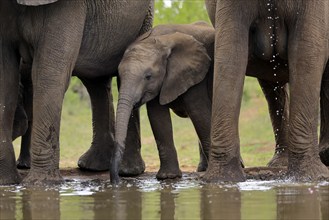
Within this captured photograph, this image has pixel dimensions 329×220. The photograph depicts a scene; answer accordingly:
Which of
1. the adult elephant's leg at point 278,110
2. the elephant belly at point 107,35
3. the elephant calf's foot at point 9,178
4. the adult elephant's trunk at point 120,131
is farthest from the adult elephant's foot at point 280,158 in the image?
the elephant calf's foot at point 9,178

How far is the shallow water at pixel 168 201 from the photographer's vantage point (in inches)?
235

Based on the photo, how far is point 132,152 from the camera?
958cm

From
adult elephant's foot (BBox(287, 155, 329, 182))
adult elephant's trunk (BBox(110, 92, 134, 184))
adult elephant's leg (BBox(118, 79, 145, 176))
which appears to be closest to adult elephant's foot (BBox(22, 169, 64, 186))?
adult elephant's trunk (BBox(110, 92, 134, 184))

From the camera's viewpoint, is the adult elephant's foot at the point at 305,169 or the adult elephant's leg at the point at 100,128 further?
the adult elephant's leg at the point at 100,128

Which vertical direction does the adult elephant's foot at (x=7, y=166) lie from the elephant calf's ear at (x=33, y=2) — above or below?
below

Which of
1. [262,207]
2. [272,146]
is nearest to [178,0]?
[272,146]

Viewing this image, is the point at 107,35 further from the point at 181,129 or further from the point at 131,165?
the point at 181,129

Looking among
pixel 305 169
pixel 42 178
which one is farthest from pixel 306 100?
pixel 42 178

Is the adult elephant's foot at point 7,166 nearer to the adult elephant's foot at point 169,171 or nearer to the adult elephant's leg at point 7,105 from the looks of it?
the adult elephant's leg at point 7,105

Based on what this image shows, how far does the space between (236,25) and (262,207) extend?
244 centimetres

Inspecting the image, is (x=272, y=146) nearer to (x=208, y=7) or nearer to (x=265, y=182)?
(x=208, y=7)

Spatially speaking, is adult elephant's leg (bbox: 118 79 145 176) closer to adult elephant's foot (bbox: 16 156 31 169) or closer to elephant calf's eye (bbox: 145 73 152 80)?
elephant calf's eye (bbox: 145 73 152 80)

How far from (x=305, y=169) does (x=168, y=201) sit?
1834 mm

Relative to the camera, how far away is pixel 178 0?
2416 centimetres
